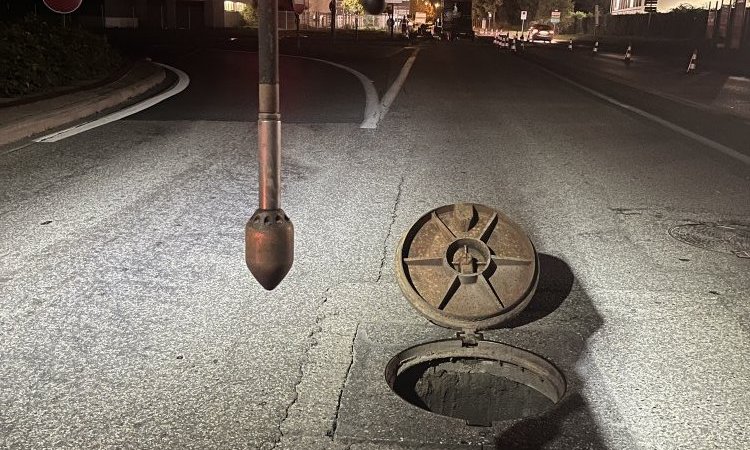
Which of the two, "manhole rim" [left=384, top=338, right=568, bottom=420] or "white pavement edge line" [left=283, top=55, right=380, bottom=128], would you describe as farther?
"white pavement edge line" [left=283, top=55, right=380, bottom=128]

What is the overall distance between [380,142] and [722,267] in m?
5.49

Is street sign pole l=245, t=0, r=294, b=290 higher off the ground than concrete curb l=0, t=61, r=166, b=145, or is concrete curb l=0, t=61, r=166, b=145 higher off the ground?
street sign pole l=245, t=0, r=294, b=290

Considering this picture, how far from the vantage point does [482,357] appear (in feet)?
13.8

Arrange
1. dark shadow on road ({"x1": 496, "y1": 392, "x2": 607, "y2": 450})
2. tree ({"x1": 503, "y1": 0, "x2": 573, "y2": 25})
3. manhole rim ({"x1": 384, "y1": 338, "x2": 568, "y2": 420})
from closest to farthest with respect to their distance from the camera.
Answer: dark shadow on road ({"x1": 496, "y1": 392, "x2": 607, "y2": 450}) → manhole rim ({"x1": 384, "y1": 338, "x2": 568, "y2": 420}) → tree ({"x1": 503, "y1": 0, "x2": 573, "y2": 25})

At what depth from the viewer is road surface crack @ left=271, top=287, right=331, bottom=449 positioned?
11.3ft

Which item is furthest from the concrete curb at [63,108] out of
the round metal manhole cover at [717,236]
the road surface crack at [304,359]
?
the round metal manhole cover at [717,236]

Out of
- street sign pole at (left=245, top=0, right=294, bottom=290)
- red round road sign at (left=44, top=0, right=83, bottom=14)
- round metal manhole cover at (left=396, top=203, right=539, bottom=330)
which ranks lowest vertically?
round metal manhole cover at (left=396, top=203, right=539, bottom=330)

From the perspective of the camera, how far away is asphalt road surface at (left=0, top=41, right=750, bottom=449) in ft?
11.6

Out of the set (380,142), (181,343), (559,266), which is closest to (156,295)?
(181,343)

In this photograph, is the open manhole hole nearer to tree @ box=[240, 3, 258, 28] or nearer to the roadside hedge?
the roadside hedge

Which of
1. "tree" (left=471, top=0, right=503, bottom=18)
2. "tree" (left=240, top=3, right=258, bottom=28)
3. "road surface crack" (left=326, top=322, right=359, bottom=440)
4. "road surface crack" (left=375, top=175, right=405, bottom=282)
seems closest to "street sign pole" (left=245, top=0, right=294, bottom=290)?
"road surface crack" (left=326, top=322, right=359, bottom=440)

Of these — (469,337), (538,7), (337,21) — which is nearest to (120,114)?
(469,337)

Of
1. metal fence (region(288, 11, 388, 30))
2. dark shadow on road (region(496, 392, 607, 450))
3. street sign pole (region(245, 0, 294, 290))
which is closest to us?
dark shadow on road (region(496, 392, 607, 450))

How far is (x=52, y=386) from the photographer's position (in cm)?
381
